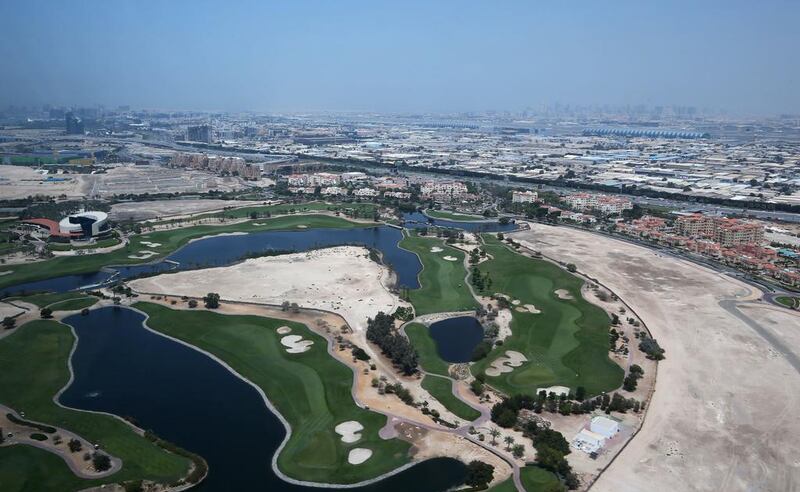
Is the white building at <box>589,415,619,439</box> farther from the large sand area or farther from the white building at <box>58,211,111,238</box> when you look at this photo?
the white building at <box>58,211,111,238</box>

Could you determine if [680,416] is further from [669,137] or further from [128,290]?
[669,137]

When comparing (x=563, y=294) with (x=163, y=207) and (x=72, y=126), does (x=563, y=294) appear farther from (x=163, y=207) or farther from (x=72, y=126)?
(x=72, y=126)

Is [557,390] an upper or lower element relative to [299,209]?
lower

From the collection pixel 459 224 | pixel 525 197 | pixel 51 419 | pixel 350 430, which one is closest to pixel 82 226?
pixel 51 419

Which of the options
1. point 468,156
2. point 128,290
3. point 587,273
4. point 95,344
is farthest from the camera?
point 468,156

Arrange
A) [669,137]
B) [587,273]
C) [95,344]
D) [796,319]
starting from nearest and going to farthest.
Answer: [95,344], [796,319], [587,273], [669,137]

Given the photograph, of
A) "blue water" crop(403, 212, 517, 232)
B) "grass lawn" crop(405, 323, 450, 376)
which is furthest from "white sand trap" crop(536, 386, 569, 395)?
"blue water" crop(403, 212, 517, 232)

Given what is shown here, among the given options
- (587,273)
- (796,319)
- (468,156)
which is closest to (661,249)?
(587,273)
